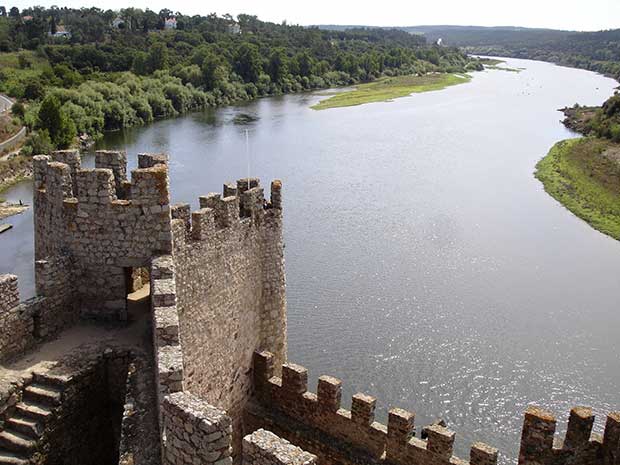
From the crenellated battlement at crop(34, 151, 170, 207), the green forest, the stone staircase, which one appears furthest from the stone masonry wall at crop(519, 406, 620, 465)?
the green forest

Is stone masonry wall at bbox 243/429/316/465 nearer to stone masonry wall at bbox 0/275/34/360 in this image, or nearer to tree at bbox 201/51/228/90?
stone masonry wall at bbox 0/275/34/360


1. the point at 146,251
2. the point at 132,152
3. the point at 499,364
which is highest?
the point at 146,251

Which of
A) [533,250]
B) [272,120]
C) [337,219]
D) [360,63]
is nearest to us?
[533,250]

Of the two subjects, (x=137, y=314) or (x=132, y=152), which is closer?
(x=137, y=314)

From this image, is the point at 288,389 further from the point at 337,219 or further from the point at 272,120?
the point at 272,120

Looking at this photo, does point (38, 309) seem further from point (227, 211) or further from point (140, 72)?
point (140, 72)

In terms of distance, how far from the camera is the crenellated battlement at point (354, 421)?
9648mm

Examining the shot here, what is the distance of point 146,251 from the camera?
8727mm

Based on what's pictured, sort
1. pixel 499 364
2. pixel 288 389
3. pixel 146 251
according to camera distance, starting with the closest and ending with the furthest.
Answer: pixel 146 251 < pixel 288 389 < pixel 499 364

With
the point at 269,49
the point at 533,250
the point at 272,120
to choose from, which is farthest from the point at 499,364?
the point at 269,49

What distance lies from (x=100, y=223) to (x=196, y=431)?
162 inches

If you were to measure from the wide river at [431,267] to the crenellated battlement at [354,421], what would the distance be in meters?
8.09

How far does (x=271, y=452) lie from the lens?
555 centimetres

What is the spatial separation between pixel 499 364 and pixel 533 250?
12088 millimetres
